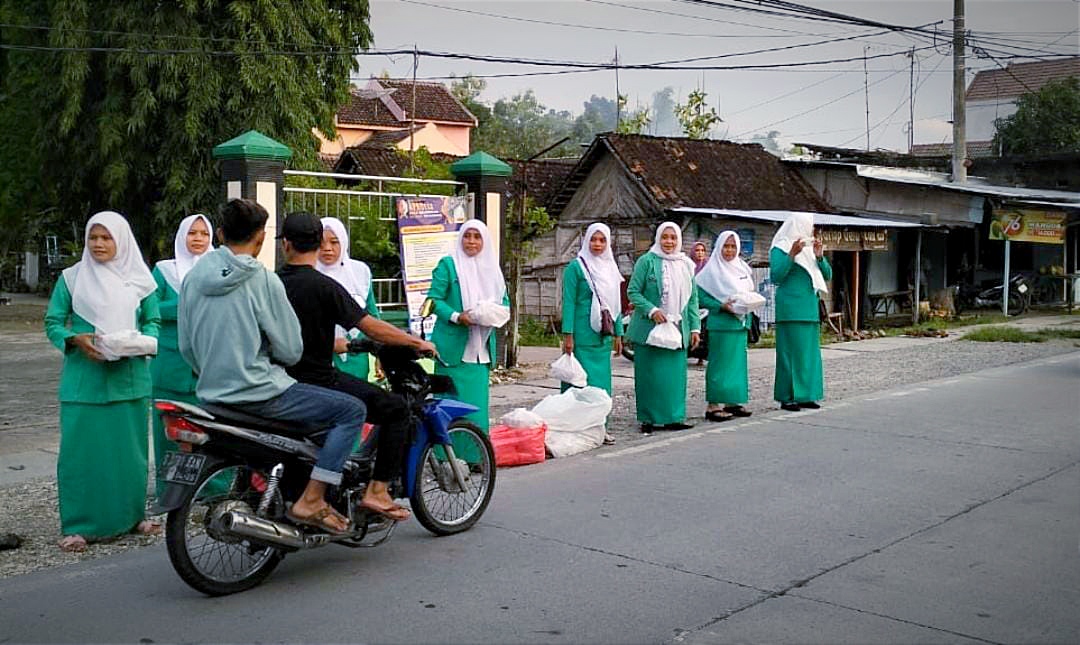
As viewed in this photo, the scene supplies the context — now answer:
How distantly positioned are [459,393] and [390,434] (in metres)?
2.58

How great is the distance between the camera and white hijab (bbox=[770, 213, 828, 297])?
1075 centimetres

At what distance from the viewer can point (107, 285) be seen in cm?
626

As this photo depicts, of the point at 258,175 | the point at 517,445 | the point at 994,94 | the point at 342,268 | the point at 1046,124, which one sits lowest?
the point at 517,445

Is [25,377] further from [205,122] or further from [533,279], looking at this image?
[533,279]

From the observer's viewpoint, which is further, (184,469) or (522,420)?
(522,420)

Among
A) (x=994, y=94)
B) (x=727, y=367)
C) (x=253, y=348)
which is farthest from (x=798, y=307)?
(x=994, y=94)

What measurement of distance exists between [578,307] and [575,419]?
1.09 meters

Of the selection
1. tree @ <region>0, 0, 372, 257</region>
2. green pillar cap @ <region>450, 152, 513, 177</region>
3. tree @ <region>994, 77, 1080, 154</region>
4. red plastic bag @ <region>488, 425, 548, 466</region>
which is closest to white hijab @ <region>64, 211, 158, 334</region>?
red plastic bag @ <region>488, 425, 548, 466</region>

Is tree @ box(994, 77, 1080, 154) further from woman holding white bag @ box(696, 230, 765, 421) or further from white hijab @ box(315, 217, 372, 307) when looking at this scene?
white hijab @ box(315, 217, 372, 307)

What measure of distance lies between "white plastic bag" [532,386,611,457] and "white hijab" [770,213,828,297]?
8.92 feet

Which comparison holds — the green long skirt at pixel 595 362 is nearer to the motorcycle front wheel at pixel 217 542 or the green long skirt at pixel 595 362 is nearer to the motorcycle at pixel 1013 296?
the motorcycle front wheel at pixel 217 542

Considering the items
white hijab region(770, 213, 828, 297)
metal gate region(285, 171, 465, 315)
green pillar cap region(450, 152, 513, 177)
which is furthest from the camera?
green pillar cap region(450, 152, 513, 177)

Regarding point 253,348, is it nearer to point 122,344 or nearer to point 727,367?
point 122,344

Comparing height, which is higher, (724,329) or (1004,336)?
(724,329)
